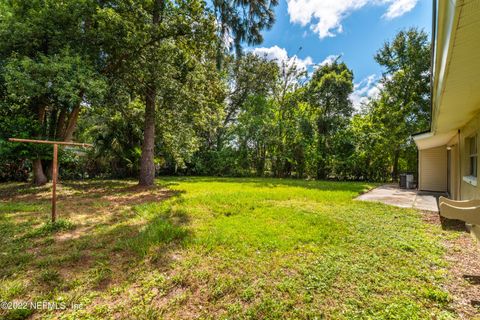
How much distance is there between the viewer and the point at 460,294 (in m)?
2.36

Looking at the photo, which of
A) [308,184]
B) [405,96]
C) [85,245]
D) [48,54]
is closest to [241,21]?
[48,54]

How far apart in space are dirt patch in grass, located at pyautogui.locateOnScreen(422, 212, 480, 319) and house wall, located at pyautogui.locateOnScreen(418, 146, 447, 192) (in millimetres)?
6314

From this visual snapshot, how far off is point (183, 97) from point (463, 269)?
8.81 m

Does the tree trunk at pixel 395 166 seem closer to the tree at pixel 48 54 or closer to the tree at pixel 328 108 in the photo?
the tree at pixel 328 108

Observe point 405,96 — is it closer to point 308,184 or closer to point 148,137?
point 308,184

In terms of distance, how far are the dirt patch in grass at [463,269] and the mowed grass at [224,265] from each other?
100 millimetres

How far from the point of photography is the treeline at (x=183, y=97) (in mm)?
6949

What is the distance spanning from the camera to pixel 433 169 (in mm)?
9727

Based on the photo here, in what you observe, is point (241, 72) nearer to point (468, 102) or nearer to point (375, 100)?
point (375, 100)

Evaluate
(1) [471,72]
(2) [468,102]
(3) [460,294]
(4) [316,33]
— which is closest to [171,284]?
(3) [460,294]

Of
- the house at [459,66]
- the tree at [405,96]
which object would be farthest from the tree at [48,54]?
the tree at [405,96]

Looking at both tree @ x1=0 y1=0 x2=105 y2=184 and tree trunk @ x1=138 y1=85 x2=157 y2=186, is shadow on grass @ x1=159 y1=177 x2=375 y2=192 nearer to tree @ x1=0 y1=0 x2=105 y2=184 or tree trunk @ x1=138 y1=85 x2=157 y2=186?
tree trunk @ x1=138 y1=85 x2=157 y2=186

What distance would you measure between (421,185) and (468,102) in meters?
8.30

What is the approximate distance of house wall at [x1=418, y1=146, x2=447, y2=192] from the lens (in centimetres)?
950
